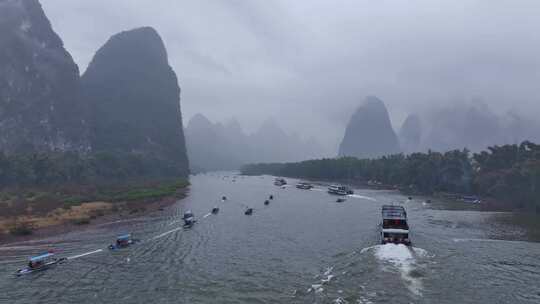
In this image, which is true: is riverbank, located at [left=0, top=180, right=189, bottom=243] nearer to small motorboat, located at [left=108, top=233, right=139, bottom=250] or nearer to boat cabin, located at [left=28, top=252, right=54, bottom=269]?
small motorboat, located at [left=108, top=233, right=139, bottom=250]

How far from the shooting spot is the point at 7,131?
168 meters

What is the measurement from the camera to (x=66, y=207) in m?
75.3

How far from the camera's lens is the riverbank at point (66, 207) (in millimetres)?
58281

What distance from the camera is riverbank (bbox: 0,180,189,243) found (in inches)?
2295

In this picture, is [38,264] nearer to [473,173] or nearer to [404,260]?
[404,260]

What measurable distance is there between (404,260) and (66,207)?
2522 inches

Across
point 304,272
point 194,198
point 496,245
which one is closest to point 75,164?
point 194,198

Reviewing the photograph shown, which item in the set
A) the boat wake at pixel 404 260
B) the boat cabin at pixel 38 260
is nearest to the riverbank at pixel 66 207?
the boat cabin at pixel 38 260

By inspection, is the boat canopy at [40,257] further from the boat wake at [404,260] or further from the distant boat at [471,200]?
the distant boat at [471,200]

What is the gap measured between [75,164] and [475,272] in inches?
4825

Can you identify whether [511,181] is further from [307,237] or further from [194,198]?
[194,198]

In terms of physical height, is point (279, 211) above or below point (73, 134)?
below

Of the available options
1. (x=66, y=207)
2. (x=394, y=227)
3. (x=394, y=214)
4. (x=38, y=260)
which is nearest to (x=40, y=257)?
(x=38, y=260)

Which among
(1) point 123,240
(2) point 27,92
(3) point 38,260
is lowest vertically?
(3) point 38,260
